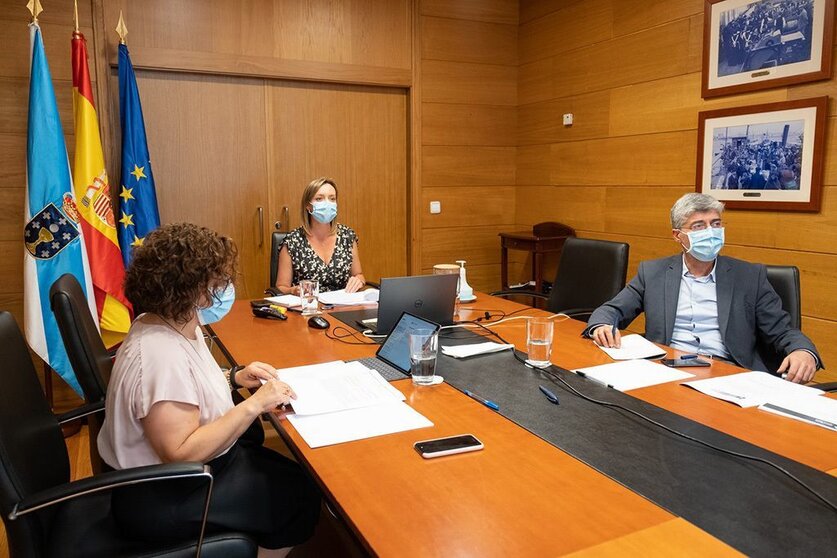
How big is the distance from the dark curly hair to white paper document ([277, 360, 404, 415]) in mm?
342

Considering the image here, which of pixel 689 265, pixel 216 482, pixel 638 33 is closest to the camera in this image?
pixel 216 482

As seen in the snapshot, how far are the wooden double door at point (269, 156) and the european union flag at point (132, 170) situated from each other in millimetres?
275

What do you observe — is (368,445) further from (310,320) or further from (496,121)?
(496,121)

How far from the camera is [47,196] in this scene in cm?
307

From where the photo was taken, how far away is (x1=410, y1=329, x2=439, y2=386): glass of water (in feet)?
5.31

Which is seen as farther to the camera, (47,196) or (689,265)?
(47,196)

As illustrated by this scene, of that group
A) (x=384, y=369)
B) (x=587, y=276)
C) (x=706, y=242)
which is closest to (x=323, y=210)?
(x=587, y=276)

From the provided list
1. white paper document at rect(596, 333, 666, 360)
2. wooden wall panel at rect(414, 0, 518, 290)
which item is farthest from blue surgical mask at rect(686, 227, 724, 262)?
wooden wall panel at rect(414, 0, 518, 290)

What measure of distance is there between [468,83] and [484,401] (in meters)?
3.57

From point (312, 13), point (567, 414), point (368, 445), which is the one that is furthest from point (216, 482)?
point (312, 13)

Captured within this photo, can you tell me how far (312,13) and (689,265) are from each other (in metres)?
2.93

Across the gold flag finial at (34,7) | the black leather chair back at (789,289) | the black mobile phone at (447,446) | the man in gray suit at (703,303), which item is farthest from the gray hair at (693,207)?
the gold flag finial at (34,7)

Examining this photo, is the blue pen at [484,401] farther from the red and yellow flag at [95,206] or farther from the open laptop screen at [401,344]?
the red and yellow flag at [95,206]

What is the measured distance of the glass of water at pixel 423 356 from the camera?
1.62 metres
